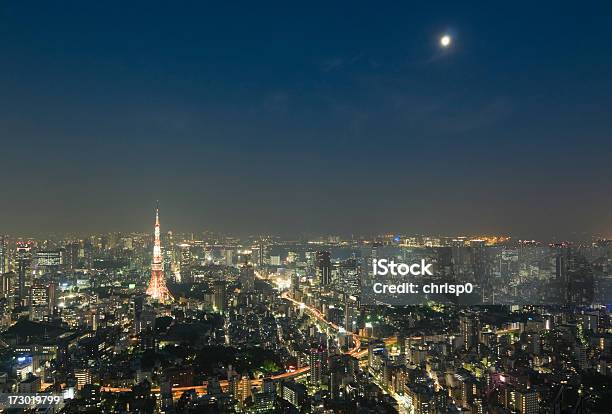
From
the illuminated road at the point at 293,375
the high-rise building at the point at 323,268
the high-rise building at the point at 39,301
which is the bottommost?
the illuminated road at the point at 293,375

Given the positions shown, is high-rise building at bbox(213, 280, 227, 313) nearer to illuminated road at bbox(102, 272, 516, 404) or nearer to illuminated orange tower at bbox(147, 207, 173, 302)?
illuminated orange tower at bbox(147, 207, 173, 302)

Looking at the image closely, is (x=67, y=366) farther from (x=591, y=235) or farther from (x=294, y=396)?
(x=591, y=235)

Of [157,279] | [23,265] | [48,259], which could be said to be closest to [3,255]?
[23,265]

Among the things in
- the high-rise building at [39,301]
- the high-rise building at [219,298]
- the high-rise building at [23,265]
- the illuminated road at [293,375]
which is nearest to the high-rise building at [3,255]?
the high-rise building at [23,265]

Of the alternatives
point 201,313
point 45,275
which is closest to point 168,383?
point 201,313

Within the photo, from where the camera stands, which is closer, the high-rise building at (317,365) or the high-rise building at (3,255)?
the high-rise building at (317,365)

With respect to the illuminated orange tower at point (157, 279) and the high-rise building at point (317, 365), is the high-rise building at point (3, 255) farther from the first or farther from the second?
the high-rise building at point (317, 365)
